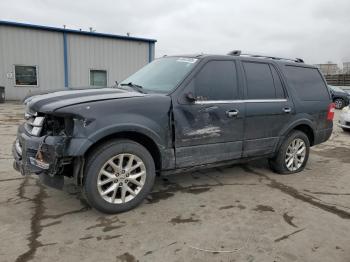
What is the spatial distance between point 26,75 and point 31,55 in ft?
3.99

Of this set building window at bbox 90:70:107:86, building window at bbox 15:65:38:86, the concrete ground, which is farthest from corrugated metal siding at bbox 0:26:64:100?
the concrete ground

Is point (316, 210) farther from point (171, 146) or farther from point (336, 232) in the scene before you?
point (171, 146)

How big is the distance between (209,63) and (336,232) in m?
2.43

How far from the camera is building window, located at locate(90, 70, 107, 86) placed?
2082 centimetres


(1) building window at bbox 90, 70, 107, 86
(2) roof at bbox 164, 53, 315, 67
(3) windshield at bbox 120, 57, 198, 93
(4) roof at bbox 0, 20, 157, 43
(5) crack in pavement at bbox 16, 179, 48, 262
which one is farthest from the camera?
(1) building window at bbox 90, 70, 107, 86

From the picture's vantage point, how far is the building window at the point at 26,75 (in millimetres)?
18828

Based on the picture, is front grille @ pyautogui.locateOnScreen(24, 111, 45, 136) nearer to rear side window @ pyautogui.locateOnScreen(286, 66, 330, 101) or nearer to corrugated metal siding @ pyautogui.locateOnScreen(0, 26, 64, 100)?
rear side window @ pyautogui.locateOnScreen(286, 66, 330, 101)

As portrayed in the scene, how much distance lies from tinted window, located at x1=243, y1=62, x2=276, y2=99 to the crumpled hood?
1668 millimetres

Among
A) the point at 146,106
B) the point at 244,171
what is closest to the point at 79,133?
the point at 146,106

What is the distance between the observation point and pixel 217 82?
4227 millimetres

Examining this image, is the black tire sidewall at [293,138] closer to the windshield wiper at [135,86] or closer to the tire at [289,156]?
the tire at [289,156]

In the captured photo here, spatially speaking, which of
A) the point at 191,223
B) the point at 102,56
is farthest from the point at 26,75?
the point at 191,223

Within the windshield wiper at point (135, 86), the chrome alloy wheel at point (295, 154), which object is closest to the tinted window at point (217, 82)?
the windshield wiper at point (135, 86)

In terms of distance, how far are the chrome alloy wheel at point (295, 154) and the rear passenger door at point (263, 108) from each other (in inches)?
17.3
